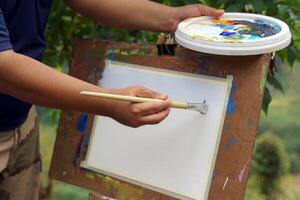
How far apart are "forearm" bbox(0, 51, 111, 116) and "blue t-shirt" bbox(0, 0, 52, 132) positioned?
0.73ft

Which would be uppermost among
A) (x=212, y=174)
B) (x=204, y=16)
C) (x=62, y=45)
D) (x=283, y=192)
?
(x=204, y=16)

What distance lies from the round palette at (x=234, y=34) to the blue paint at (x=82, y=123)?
413mm

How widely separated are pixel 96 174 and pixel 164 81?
335mm

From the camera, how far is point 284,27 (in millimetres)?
1371

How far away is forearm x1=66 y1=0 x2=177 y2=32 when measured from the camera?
5.37ft

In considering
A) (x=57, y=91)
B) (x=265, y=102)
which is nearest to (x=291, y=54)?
(x=265, y=102)

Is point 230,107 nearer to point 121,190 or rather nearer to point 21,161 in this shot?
point 121,190

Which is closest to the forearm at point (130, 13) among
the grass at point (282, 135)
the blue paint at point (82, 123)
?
the blue paint at point (82, 123)

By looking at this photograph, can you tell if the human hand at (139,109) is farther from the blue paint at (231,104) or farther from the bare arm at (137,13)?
the bare arm at (137,13)

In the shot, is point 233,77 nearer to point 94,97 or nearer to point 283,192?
point 94,97

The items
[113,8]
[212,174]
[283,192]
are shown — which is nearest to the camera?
[212,174]

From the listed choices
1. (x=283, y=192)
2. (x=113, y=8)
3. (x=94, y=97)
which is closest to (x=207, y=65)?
(x=94, y=97)

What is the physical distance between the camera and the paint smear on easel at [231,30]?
4.42ft

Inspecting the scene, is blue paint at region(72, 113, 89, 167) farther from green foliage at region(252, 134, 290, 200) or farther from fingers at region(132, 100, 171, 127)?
green foliage at region(252, 134, 290, 200)
